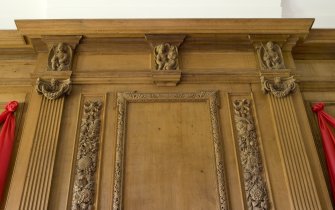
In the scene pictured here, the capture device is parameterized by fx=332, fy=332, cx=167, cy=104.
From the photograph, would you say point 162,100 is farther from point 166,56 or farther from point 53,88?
point 53,88

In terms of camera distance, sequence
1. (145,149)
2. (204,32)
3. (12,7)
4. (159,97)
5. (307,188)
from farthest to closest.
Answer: (12,7) → (204,32) → (159,97) → (145,149) → (307,188)

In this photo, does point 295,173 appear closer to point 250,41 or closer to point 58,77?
point 250,41

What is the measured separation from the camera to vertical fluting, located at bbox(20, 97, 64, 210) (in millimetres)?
2730

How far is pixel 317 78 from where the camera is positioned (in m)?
3.61

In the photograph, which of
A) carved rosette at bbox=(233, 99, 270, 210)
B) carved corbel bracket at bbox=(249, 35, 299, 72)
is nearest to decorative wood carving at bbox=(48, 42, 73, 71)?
carved rosette at bbox=(233, 99, 270, 210)

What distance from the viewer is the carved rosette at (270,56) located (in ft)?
11.4

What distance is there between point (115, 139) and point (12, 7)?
234 centimetres

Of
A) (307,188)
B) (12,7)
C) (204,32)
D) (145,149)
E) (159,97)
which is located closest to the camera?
(307,188)

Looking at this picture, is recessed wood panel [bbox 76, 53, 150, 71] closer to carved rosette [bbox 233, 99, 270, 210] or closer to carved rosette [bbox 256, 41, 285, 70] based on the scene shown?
carved rosette [bbox 233, 99, 270, 210]

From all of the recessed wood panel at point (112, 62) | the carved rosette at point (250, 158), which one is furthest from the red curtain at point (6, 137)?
the carved rosette at point (250, 158)

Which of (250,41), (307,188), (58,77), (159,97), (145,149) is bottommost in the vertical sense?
(307,188)

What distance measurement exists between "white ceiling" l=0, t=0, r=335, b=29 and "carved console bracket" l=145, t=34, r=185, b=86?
2.33ft

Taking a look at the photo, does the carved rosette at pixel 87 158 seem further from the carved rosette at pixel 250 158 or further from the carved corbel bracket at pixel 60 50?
the carved rosette at pixel 250 158

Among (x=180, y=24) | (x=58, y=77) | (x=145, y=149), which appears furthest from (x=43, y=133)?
(x=180, y=24)
